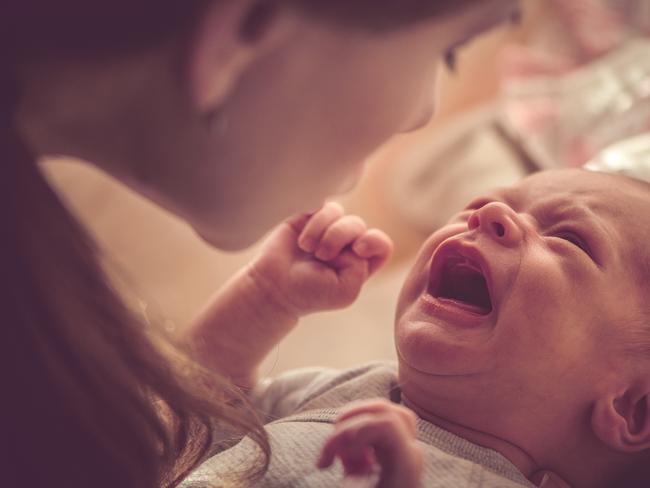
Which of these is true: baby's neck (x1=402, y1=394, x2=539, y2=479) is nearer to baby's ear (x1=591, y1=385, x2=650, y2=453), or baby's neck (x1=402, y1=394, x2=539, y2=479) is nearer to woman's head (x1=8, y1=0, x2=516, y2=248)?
baby's ear (x1=591, y1=385, x2=650, y2=453)

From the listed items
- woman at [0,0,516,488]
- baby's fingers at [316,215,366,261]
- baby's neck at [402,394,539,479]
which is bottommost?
baby's neck at [402,394,539,479]

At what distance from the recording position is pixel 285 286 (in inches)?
35.3

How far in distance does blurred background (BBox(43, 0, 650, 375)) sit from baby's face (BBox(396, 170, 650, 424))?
0.43m

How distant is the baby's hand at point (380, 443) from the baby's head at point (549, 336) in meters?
0.20

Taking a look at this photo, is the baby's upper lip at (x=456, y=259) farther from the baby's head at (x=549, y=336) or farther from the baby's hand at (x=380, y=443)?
the baby's hand at (x=380, y=443)

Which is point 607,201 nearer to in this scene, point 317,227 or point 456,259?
point 456,259

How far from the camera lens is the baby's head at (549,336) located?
2.44ft

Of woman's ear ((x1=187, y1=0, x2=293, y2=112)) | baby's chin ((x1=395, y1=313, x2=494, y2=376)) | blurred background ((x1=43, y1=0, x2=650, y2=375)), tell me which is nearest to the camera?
woman's ear ((x1=187, y1=0, x2=293, y2=112))

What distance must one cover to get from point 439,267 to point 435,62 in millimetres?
364

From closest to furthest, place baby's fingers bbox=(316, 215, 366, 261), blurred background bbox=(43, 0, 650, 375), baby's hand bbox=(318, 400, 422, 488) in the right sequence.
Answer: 1. baby's hand bbox=(318, 400, 422, 488)
2. baby's fingers bbox=(316, 215, 366, 261)
3. blurred background bbox=(43, 0, 650, 375)

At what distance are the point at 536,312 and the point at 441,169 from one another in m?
0.85

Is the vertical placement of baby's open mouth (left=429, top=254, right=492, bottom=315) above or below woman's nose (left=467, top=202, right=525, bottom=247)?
below

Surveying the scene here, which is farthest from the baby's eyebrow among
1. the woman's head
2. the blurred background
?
the blurred background

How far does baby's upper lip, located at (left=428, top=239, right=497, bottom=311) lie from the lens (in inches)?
29.8
